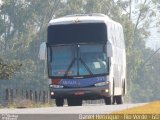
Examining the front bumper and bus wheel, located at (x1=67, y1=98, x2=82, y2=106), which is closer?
the front bumper

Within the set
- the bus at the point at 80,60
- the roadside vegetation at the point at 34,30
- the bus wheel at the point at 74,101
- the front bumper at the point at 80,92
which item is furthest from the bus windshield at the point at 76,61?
the roadside vegetation at the point at 34,30

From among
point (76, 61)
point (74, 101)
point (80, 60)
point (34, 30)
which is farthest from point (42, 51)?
point (34, 30)

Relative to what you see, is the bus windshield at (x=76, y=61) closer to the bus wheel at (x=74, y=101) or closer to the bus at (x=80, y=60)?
the bus at (x=80, y=60)

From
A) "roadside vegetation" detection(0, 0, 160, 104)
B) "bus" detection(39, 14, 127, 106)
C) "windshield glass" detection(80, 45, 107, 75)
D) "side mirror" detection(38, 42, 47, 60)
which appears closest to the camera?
"side mirror" detection(38, 42, 47, 60)

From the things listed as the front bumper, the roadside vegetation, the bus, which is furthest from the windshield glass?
the roadside vegetation

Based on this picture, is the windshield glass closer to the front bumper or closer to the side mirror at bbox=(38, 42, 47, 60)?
the front bumper

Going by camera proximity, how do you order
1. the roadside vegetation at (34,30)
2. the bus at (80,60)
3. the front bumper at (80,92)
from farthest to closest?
the roadside vegetation at (34,30) < the front bumper at (80,92) < the bus at (80,60)

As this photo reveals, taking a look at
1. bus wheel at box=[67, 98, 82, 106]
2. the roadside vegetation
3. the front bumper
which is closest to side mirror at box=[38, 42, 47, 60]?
the front bumper

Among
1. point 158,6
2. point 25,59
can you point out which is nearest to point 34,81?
point 25,59

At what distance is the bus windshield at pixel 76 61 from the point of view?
35688 millimetres

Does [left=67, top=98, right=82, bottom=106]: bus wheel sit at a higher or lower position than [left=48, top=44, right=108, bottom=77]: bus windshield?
lower

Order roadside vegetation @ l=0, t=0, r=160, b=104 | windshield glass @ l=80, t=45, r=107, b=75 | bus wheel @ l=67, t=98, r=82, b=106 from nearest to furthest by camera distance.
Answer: windshield glass @ l=80, t=45, r=107, b=75, bus wheel @ l=67, t=98, r=82, b=106, roadside vegetation @ l=0, t=0, r=160, b=104

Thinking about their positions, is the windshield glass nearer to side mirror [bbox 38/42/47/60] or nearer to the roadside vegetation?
side mirror [bbox 38/42/47/60]

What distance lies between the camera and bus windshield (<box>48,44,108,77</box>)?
3569 centimetres
